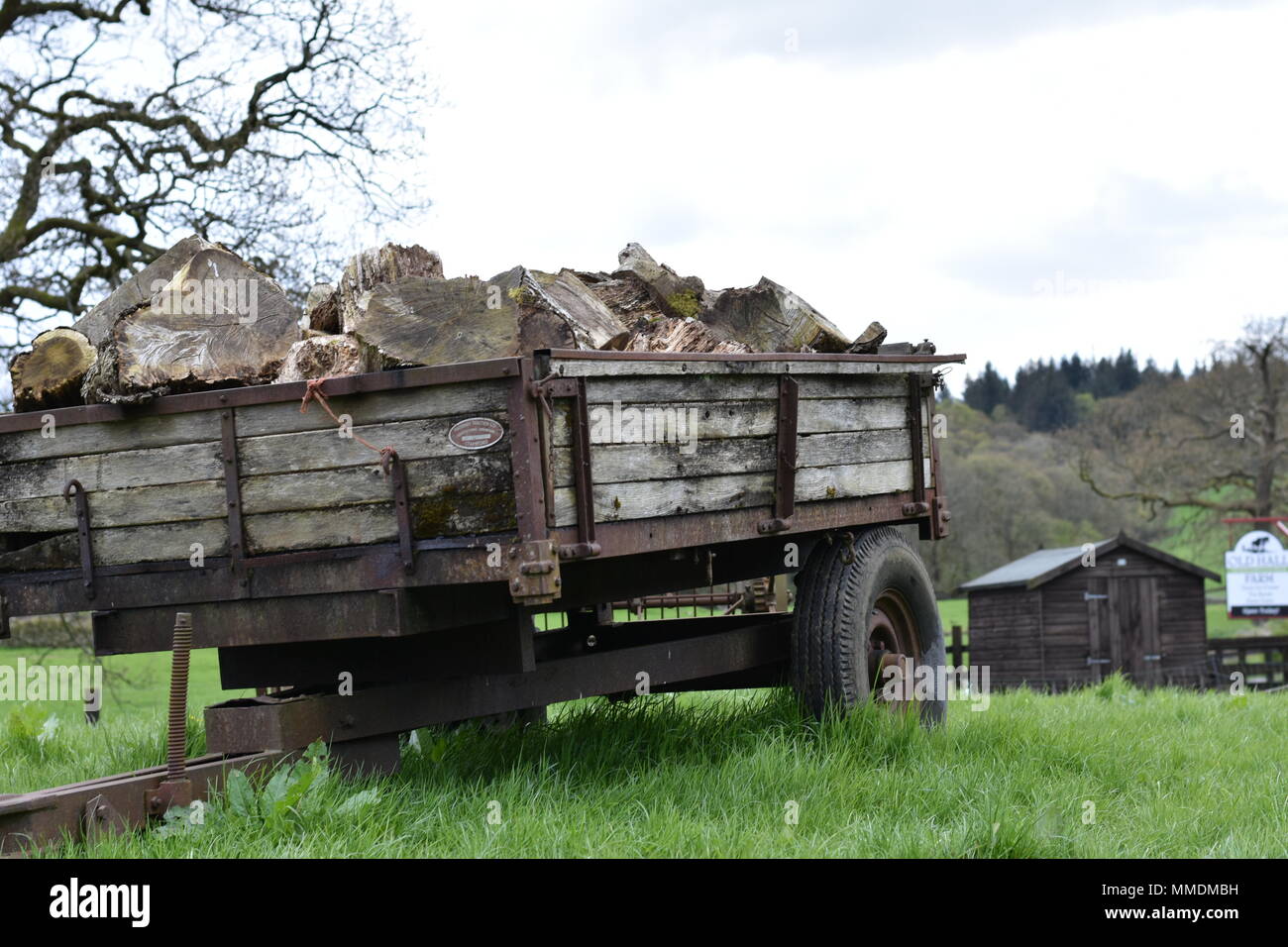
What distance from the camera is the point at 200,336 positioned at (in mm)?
4418

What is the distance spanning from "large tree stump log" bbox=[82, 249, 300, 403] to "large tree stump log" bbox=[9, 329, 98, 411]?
163mm

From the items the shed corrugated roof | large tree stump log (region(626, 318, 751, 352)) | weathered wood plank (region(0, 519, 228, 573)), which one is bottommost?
the shed corrugated roof

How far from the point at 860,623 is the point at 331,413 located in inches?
105

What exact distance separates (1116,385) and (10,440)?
90071 millimetres

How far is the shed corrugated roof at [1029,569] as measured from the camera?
84.1ft

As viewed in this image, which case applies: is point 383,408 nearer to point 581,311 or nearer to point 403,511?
point 403,511

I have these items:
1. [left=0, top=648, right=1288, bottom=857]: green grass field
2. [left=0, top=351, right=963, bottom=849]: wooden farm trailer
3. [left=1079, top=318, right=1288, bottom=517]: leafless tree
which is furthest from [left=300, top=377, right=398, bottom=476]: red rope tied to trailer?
[left=1079, top=318, right=1288, bottom=517]: leafless tree

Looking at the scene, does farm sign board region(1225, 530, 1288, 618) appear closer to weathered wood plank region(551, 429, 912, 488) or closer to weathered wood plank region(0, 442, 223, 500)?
weathered wood plank region(551, 429, 912, 488)

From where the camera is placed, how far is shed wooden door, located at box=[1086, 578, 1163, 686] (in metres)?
25.8

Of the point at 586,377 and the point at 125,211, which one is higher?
the point at 125,211

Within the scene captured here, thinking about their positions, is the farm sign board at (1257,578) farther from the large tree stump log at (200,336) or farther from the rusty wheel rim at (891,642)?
the large tree stump log at (200,336)
